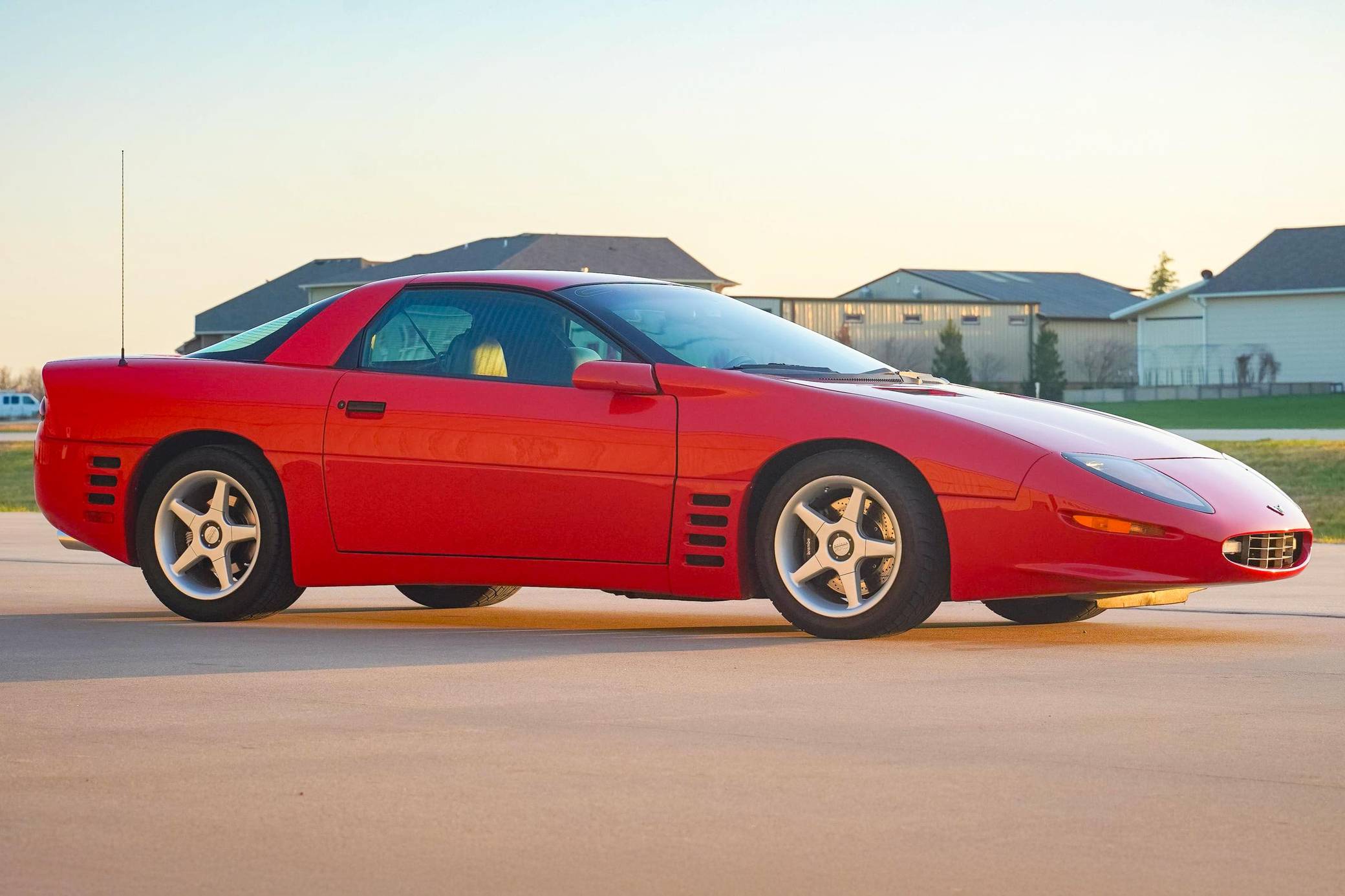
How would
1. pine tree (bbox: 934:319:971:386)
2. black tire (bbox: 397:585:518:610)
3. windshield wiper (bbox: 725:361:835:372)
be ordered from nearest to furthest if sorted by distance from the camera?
windshield wiper (bbox: 725:361:835:372)
black tire (bbox: 397:585:518:610)
pine tree (bbox: 934:319:971:386)

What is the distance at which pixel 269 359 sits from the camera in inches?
327

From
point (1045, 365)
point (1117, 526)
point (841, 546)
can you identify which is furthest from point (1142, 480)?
point (1045, 365)

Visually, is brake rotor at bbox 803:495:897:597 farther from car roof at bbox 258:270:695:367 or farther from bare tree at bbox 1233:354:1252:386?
bare tree at bbox 1233:354:1252:386

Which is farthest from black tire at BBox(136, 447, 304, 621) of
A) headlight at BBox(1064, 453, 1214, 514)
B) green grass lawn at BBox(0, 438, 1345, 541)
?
green grass lawn at BBox(0, 438, 1345, 541)

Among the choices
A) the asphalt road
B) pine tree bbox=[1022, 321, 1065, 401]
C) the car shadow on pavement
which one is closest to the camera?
the asphalt road

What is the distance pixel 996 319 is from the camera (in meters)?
90.7

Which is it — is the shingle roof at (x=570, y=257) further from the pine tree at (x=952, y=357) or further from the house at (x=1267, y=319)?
the house at (x=1267, y=319)

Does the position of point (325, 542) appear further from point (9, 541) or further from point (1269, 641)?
point (9, 541)

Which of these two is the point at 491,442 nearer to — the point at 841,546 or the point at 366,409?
the point at 366,409

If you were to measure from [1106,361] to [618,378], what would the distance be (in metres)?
82.7

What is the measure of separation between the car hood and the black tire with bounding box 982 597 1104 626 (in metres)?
0.79

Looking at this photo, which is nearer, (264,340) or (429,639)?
(429,639)

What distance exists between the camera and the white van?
3859 inches

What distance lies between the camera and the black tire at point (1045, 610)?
8.17m
